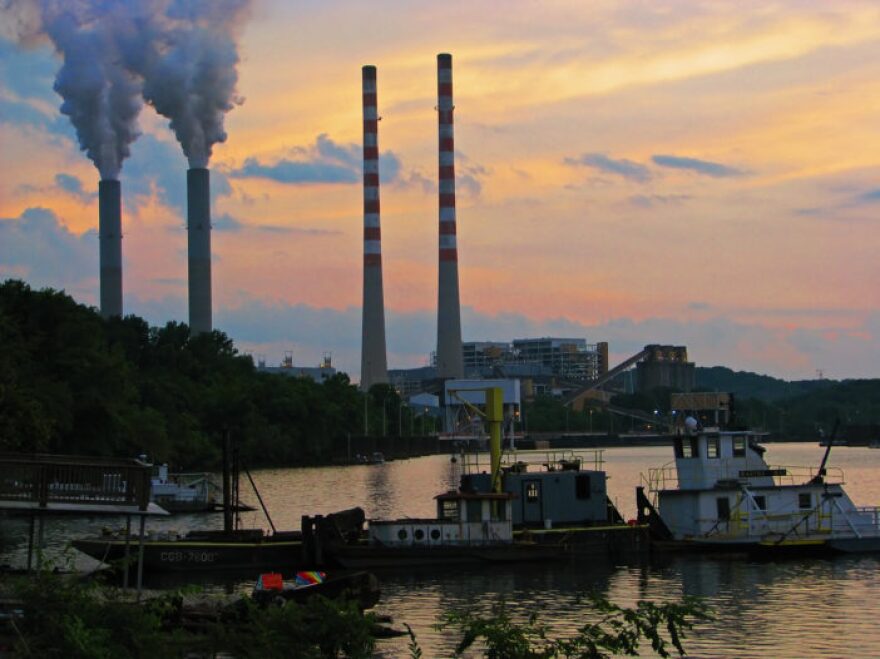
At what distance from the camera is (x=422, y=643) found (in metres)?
36.2

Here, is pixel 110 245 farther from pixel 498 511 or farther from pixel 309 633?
pixel 309 633

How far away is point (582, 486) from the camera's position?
51.6m

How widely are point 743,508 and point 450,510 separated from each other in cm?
1074

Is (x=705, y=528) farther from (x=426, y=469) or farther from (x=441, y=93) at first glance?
(x=441, y=93)

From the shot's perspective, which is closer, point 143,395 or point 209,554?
point 209,554

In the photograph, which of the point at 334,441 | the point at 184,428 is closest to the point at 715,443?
the point at 184,428

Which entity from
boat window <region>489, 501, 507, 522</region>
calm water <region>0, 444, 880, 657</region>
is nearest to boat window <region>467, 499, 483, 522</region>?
boat window <region>489, 501, 507, 522</region>

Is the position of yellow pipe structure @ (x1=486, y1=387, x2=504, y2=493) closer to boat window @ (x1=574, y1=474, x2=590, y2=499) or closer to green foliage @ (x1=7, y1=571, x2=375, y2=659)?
boat window @ (x1=574, y1=474, x2=590, y2=499)

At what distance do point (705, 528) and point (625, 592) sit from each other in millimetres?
8667

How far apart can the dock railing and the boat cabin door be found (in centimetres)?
2480

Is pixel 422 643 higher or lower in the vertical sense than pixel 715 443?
lower

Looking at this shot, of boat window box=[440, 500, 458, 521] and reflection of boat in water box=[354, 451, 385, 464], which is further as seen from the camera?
reflection of boat in water box=[354, 451, 385, 464]

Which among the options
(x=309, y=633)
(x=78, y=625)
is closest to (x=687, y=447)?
(x=309, y=633)

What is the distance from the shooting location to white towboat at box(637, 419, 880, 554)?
51812 mm
